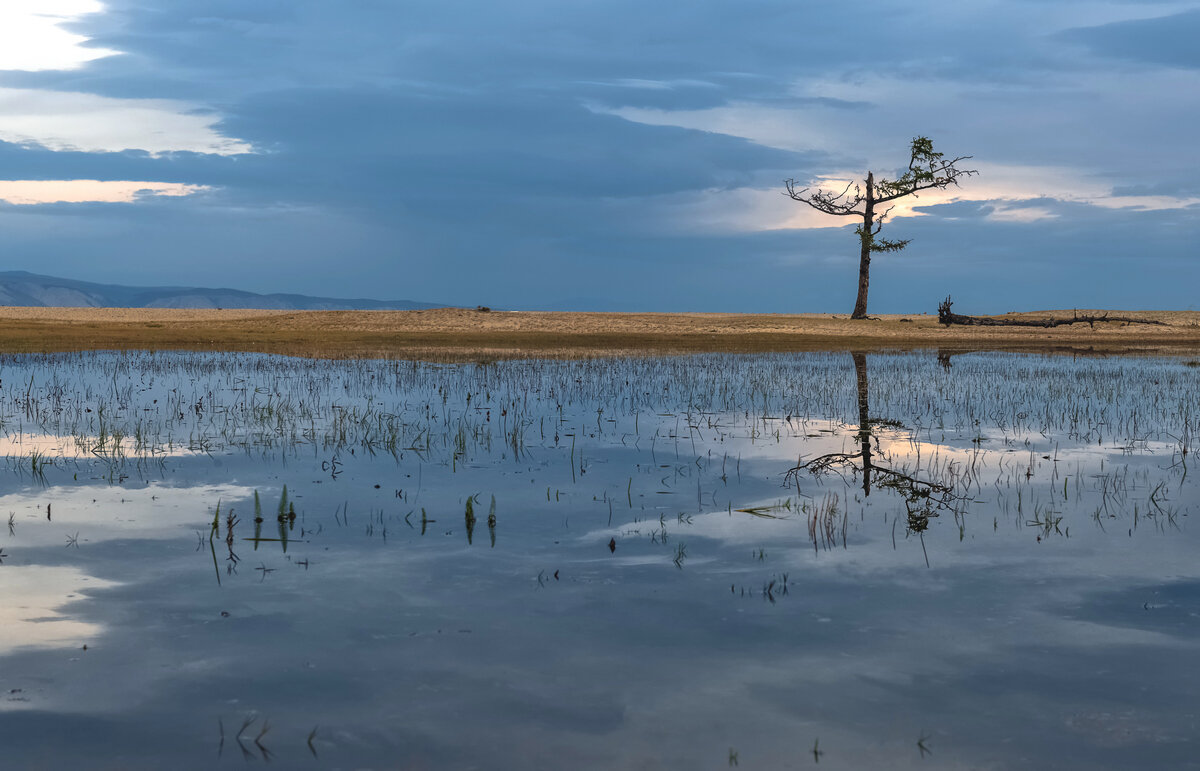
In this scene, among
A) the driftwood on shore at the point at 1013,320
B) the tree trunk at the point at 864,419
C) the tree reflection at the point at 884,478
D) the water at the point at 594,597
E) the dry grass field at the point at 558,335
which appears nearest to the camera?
the water at the point at 594,597

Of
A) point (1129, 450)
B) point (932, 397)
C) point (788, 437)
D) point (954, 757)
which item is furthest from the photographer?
point (932, 397)

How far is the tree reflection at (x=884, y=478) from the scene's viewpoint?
10586 millimetres

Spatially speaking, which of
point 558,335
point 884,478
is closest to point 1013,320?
point 558,335

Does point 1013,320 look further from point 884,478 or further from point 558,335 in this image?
point 884,478

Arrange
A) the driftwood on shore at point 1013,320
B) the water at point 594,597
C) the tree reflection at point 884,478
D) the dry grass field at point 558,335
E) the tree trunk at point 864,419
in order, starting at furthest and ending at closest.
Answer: the driftwood on shore at point 1013,320, the dry grass field at point 558,335, the tree trunk at point 864,419, the tree reflection at point 884,478, the water at point 594,597

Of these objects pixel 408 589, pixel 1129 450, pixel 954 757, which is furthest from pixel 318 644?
pixel 1129 450

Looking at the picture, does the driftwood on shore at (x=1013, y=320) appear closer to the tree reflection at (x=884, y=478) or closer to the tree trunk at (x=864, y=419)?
the tree trunk at (x=864, y=419)

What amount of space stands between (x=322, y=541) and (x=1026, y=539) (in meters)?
6.35

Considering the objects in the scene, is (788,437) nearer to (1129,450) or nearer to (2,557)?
Answer: (1129,450)

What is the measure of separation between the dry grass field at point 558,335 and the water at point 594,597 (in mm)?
21920

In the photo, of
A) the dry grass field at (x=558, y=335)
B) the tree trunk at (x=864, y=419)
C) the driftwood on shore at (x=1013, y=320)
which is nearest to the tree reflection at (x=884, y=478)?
the tree trunk at (x=864, y=419)

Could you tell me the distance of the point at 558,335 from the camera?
169 ft

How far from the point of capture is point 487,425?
1669 cm

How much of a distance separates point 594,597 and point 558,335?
145ft
